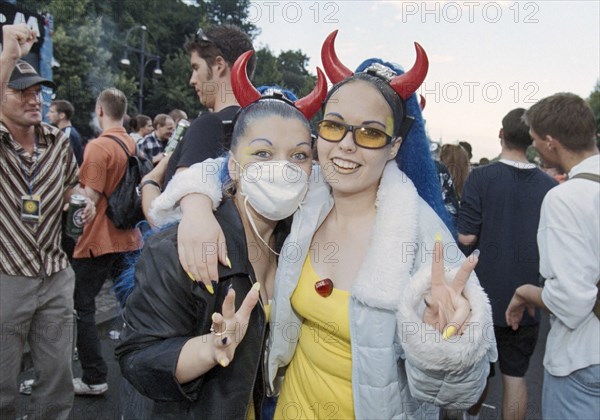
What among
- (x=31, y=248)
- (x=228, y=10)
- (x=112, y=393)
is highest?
(x=228, y=10)

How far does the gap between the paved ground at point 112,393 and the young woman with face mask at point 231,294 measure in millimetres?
2611

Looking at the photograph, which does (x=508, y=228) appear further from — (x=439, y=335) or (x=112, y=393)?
(x=112, y=393)

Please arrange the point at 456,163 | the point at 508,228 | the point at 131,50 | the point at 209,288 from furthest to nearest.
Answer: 1. the point at 131,50
2. the point at 456,163
3. the point at 508,228
4. the point at 209,288

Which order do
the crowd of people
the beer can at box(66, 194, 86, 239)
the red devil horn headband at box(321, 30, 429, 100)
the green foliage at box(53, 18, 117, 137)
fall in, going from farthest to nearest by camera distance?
the green foliage at box(53, 18, 117, 137)
the beer can at box(66, 194, 86, 239)
the red devil horn headband at box(321, 30, 429, 100)
the crowd of people

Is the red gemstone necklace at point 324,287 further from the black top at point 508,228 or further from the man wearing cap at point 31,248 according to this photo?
the black top at point 508,228

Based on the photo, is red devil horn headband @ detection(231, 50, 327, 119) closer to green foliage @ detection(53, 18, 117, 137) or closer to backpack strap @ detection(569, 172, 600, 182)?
backpack strap @ detection(569, 172, 600, 182)

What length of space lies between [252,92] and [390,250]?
2.88 ft

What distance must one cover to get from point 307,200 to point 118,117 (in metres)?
3.25

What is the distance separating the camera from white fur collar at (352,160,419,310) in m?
1.69

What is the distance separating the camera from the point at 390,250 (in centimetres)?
174

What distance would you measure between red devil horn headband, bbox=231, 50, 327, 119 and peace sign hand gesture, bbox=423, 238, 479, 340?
0.86 m

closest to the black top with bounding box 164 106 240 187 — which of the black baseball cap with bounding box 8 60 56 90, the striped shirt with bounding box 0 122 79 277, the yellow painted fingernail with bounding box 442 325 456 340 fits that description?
the striped shirt with bounding box 0 122 79 277

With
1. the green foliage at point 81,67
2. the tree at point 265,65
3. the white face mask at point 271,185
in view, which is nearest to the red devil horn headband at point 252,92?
the white face mask at point 271,185

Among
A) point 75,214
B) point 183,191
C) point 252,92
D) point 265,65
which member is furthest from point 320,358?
point 265,65
